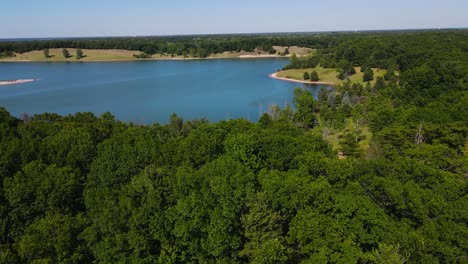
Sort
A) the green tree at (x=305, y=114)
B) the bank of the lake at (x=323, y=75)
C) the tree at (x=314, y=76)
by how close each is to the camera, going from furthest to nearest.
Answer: the tree at (x=314, y=76)
the bank of the lake at (x=323, y=75)
the green tree at (x=305, y=114)

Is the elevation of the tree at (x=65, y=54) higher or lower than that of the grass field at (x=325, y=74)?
higher

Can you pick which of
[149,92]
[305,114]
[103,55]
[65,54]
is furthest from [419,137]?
[65,54]

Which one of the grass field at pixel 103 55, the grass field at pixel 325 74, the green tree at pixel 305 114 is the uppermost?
the grass field at pixel 103 55

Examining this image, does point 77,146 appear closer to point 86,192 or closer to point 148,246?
point 86,192

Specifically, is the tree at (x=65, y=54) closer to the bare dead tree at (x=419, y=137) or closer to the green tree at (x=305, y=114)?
the green tree at (x=305, y=114)

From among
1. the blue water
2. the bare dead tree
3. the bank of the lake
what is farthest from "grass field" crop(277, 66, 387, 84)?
the bare dead tree

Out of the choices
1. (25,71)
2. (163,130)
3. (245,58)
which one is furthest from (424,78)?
(25,71)

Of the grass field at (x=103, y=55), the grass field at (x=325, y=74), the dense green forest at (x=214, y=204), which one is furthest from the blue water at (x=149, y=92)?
the dense green forest at (x=214, y=204)

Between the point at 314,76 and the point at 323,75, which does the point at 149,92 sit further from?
the point at 323,75

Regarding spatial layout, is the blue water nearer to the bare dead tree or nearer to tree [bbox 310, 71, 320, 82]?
tree [bbox 310, 71, 320, 82]
